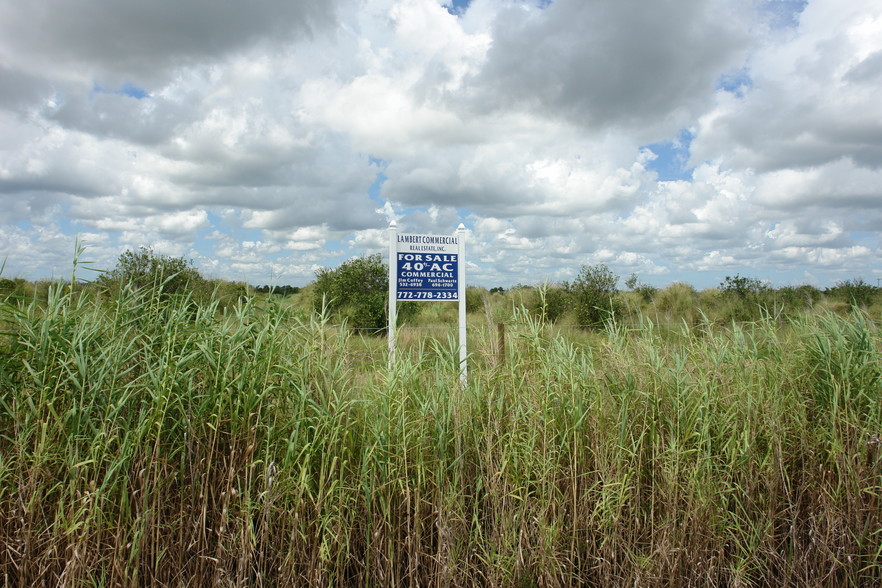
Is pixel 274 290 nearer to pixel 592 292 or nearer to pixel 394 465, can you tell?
pixel 394 465

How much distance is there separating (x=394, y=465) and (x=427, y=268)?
4.74 metres

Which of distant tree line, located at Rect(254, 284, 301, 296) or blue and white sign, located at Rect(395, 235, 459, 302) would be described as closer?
distant tree line, located at Rect(254, 284, 301, 296)

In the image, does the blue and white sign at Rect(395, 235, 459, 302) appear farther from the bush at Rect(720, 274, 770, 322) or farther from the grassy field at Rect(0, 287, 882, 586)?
the bush at Rect(720, 274, 770, 322)

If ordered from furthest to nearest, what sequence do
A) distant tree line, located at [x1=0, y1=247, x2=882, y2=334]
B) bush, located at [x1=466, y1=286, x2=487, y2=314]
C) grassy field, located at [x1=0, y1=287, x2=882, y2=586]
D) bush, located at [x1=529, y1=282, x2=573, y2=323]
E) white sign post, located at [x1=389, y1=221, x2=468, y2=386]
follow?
bush, located at [x1=466, y1=286, x2=487, y2=314] < bush, located at [x1=529, y1=282, x2=573, y2=323] < distant tree line, located at [x1=0, y1=247, x2=882, y2=334] < white sign post, located at [x1=389, y1=221, x2=468, y2=386] < grassy field, located at [x1=0, y1=287, x2=882, y2=586]

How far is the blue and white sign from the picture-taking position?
7.60 metres

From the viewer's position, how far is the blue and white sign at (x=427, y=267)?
299 inches

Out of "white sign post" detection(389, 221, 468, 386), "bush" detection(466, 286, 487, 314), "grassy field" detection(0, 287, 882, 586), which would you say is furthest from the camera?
"bush" detection(466, 286, 487, 314)

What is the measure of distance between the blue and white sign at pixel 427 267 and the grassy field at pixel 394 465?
3771mm

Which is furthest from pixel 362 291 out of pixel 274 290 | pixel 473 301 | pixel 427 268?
pixel 274 290

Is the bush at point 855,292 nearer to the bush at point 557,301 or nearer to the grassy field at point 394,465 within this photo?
the bush at point 557,301

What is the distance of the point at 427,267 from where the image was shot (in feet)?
25.4

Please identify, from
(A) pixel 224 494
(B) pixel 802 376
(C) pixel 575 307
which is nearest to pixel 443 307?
(C) pixel 575 307

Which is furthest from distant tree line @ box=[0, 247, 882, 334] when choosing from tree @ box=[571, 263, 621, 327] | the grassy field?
the grassy field

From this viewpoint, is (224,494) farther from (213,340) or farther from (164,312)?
(164,312)
